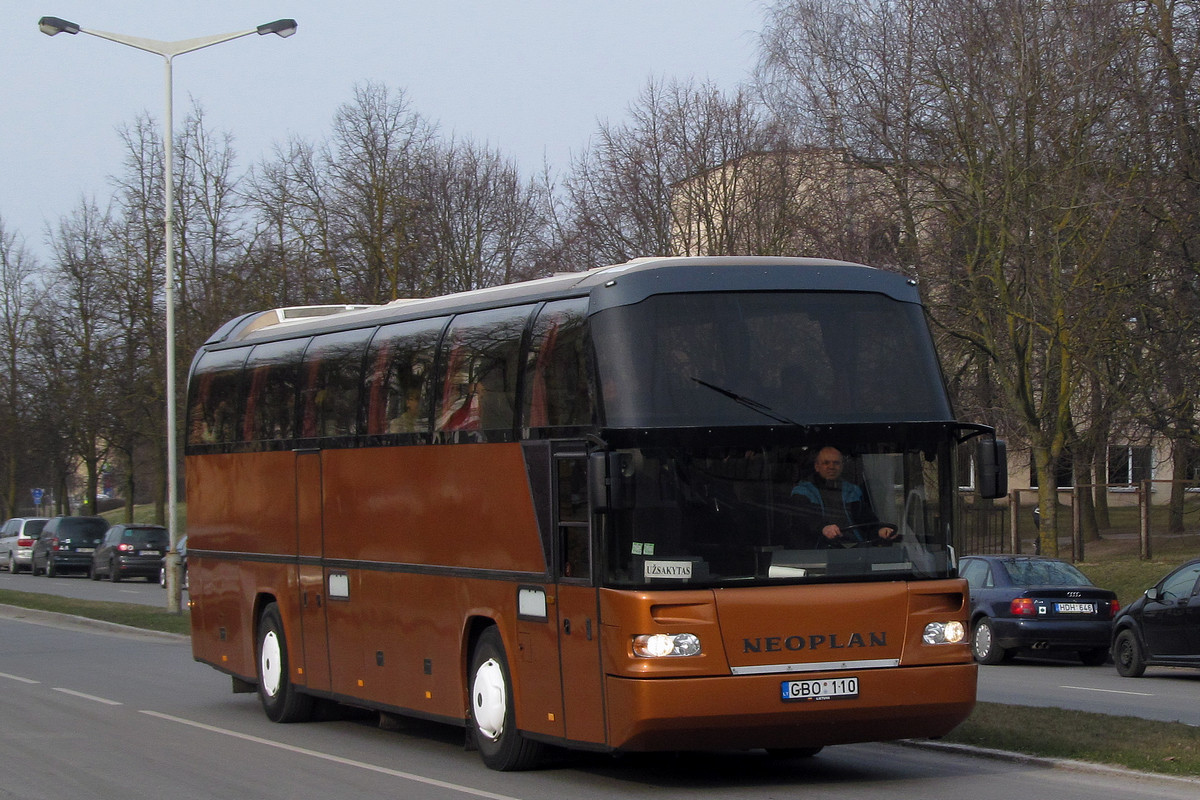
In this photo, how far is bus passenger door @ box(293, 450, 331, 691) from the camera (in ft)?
45.6

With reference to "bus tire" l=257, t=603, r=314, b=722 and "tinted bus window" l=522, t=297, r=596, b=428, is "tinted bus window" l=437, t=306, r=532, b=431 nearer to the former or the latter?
"tinted bus window" l=522, t=297, r=596, b=428

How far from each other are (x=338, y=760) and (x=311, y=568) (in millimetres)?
2683

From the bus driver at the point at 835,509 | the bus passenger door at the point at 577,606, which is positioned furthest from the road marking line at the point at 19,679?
the bus driver at the point at 835,509

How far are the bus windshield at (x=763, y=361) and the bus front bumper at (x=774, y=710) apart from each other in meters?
1.58

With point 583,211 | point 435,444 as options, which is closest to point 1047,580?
point 435,444

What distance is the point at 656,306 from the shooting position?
32.4ft

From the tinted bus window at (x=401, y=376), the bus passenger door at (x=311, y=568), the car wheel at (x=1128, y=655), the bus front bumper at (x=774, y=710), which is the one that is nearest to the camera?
the bus front bumper at (x=774, y=710)

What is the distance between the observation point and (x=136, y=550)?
46562 mm

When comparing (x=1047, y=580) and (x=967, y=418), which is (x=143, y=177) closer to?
(x=967, y=418)

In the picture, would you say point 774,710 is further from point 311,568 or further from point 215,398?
point 215,398

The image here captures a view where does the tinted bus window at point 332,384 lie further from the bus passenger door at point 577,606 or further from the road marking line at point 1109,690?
the road marking line at point 1109,690

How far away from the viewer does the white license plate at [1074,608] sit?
2155 cm

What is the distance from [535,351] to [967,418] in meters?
23.9

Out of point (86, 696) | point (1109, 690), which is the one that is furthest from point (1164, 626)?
point (86, 696)
